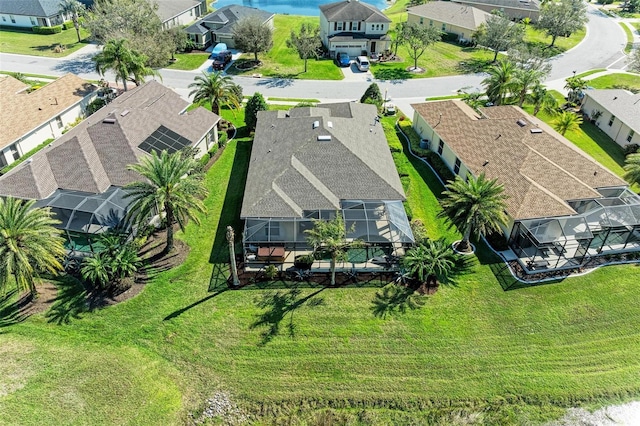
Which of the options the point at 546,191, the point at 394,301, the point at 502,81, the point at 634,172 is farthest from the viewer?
the point at 502,81

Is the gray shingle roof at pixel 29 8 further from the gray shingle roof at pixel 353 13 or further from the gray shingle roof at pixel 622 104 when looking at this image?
the gray shingle roof at pixel 622 104

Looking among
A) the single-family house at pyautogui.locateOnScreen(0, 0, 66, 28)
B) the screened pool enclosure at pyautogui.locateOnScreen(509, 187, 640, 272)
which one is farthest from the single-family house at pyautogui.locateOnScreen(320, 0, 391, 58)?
the single-family house at pyautogui.locateOnScreen(0, 0, 66, 28)

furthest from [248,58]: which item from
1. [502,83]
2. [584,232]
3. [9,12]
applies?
[584,232]

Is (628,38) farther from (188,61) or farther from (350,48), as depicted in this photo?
(188,61)

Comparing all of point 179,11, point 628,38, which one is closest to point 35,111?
point 179,11

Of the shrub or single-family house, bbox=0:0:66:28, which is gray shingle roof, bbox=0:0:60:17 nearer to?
single-family house, bbox=0:0:66:28
